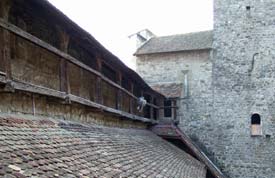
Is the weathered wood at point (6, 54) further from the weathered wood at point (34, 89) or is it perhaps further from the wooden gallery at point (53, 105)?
the weathered wood at point (34, 89)

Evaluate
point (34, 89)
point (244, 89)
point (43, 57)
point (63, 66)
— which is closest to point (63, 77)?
point (63, 66)

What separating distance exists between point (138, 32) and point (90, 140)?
43.1 feet

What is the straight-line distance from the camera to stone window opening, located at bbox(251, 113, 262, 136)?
15.6m

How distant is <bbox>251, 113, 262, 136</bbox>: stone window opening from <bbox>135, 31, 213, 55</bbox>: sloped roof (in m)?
3.79

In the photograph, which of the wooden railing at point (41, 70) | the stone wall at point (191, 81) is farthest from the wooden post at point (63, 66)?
the stone wall at point (191, 81)

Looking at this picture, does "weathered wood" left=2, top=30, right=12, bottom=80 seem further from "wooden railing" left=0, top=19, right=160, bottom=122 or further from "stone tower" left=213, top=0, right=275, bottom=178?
"stone tower" left=213, top=0, right=275, bottom=178

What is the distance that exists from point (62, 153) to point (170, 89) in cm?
1238

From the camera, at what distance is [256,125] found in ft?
51.5

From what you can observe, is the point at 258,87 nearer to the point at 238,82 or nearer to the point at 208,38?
the point at 238,82

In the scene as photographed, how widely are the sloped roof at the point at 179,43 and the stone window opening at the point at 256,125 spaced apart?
3.79 metres

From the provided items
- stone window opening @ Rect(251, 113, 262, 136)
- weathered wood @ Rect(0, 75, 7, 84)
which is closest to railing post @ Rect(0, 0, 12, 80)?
weathered wood @ Rect(0, 75, 7, 84)

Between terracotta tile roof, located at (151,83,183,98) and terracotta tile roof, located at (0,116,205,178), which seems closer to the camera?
terracotta tile roof, located at (0,116,205,178)

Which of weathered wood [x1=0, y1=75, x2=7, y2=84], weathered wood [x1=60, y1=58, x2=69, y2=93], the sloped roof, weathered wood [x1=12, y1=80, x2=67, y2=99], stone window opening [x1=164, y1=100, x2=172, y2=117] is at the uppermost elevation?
the sloped roof

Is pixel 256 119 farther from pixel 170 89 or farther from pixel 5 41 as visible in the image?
pixel 5 41
